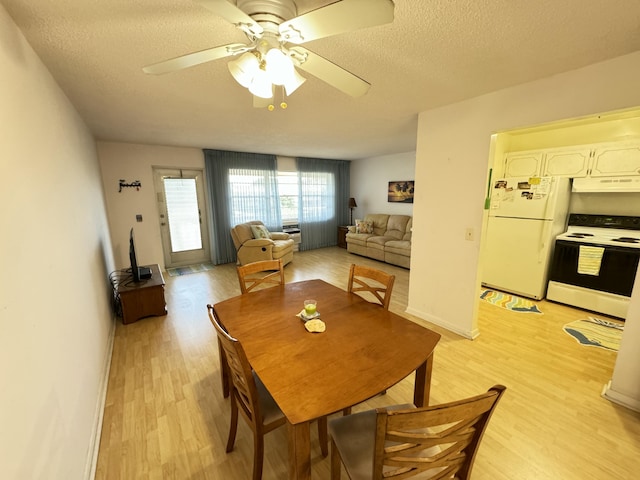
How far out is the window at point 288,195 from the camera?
604 centimetres

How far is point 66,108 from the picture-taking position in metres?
2.11

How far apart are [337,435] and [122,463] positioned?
1.27 metres

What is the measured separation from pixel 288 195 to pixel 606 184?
521cm

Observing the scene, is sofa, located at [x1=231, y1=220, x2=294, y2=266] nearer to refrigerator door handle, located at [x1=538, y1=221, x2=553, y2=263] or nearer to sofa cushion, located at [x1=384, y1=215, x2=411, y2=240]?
sofa cushion, located at [x1=384, y1=215, x2=411, y2=240]

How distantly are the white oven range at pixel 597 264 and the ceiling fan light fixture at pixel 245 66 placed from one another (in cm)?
391

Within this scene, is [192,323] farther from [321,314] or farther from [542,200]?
[542,200]

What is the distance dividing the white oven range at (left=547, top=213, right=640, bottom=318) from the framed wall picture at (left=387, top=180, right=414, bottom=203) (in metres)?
2.70

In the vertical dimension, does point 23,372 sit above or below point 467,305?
above

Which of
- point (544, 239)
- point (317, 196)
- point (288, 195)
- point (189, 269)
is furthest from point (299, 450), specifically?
point (317, 196)

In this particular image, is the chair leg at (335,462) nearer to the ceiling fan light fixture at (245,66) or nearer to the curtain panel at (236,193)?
the ceiling fan light fixture at (245,66)

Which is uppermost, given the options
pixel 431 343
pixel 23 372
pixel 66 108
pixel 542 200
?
pixel 66 108

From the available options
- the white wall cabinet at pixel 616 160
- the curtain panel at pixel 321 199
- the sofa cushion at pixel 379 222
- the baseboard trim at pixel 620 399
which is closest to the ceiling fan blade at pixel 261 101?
the baseboard trim at pixel 620 399

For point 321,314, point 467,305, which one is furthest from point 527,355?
point 321,314

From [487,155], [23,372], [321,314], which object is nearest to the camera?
[23,372]
